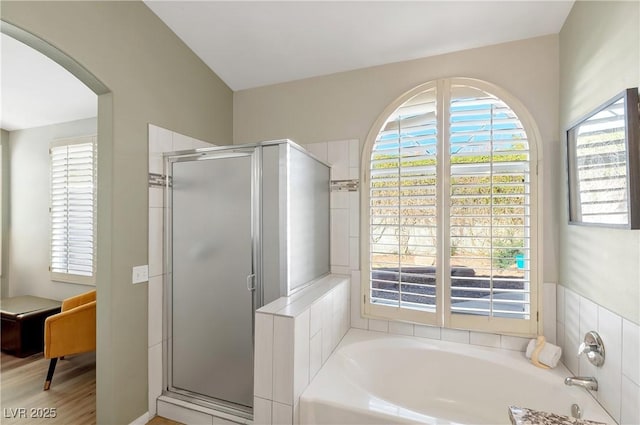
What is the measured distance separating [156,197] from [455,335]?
2.29 m

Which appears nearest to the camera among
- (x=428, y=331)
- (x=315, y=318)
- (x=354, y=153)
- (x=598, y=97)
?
(x=598, y=97)

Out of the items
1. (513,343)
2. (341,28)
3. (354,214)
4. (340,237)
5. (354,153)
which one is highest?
(341,28)

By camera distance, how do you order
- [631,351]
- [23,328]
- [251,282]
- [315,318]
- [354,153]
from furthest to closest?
[23,328] → [354,153] → [251,282] → [315,318] → [631,351]

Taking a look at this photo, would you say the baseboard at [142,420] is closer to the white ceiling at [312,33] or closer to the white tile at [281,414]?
the white tile at [281,414]

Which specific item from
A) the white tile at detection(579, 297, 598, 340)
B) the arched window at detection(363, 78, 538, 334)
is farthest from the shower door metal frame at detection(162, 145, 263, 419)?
the white tile at detection(579, 297, 598, 340)

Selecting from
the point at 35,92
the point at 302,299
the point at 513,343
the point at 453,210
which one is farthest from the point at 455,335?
the point at 35,92

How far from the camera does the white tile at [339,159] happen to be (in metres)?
2.33

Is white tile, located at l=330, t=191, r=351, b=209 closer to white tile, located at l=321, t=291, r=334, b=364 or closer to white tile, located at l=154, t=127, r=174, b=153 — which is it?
white tile, located at l=321, t=291, r=334, b=364

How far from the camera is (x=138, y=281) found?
1.83m

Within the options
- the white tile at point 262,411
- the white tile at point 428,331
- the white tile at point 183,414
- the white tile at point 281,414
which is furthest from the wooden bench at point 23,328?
the white tile at point 428,331

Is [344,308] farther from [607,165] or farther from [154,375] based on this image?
[607,165]

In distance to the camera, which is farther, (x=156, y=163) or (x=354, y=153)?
(x=354, y=153)

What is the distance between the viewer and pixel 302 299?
166 centimetres

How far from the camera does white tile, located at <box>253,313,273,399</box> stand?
1.43 metres
